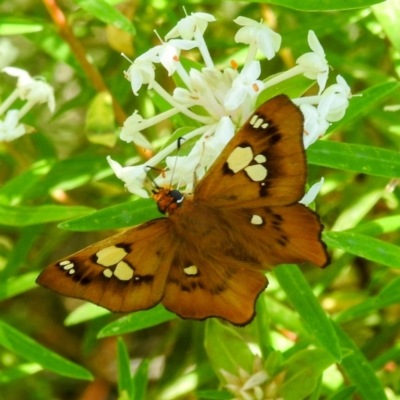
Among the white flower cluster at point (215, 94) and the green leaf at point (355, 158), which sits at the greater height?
the white flower cluster at point (215, 94)

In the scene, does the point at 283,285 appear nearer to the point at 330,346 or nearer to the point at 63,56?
the point at 330,346

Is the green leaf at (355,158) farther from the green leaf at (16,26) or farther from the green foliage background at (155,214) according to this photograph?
the green leaf at (16,26)

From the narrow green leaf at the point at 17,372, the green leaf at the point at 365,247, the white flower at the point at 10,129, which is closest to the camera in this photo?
the green leaf at the point at 365,247

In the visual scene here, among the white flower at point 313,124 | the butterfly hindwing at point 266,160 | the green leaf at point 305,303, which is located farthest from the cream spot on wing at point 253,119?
the green leaf at point 305,303

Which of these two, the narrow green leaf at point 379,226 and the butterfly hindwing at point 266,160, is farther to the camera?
the narrow green leaf at point 379,226

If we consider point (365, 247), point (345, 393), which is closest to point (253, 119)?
point (365, 247)

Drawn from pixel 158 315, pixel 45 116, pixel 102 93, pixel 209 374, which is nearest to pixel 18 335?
pixel 158 315

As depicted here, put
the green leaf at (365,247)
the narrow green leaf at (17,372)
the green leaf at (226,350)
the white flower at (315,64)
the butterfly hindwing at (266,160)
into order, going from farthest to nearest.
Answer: the narrow green leaf at (17,372) → the green leaf at (226,350) → the green leaf at (365,247) → the white flower at (315,64) → the butterfly hindwing at (266,160)
